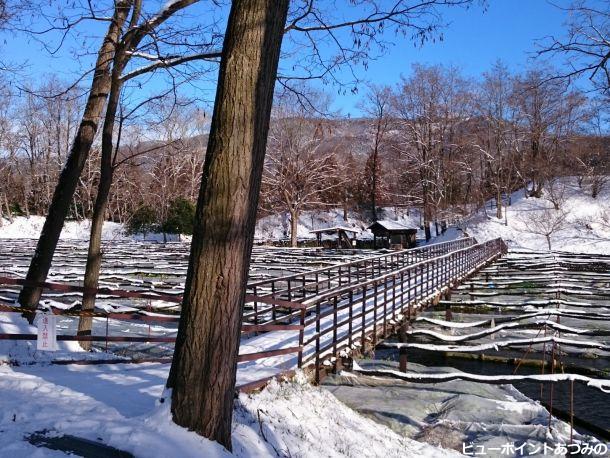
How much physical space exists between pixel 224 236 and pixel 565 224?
3845 centimetres

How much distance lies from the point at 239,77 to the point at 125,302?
14.3 meters

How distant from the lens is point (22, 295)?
26.8 feet

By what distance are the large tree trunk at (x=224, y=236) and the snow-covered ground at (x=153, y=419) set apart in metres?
0.25

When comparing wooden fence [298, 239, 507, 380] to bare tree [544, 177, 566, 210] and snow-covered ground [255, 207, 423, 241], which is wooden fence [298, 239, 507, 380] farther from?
snow-covered ground [255, 207, 423, 241]

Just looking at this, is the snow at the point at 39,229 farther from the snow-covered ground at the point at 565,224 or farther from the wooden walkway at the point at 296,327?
the wooden walkway at the point at 296,327

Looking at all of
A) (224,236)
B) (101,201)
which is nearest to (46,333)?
(224,236)

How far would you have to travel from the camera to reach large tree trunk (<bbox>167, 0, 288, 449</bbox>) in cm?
360

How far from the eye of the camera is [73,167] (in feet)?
27.8

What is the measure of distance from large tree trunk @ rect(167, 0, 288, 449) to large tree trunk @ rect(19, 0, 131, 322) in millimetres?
5463

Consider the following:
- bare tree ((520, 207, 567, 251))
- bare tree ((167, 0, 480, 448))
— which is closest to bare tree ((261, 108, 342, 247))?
bare tree ((520, 207, 567, 251))

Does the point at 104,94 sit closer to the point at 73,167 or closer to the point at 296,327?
the point at 73,167

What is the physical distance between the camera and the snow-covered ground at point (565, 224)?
35281mm

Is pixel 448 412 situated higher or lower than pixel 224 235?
lower

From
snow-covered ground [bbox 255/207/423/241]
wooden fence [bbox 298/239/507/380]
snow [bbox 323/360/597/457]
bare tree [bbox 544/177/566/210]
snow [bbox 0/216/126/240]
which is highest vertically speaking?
bare tree [bbox 544/177/566/210]
